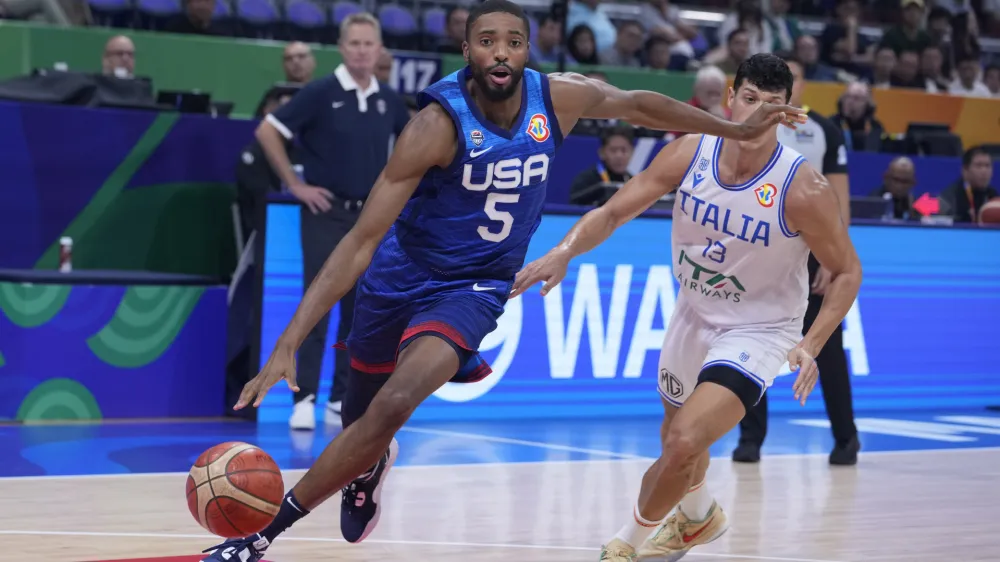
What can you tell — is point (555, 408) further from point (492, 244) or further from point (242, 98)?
point (492, 244)

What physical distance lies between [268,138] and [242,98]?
345cm

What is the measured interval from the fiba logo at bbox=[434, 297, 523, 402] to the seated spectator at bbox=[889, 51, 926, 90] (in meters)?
8.30

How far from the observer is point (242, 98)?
11617mm

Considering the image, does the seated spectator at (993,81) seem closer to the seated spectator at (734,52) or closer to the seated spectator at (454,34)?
the seated spectator at (734,52)

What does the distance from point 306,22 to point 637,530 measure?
9362mm

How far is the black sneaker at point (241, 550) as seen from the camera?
4.47 meters

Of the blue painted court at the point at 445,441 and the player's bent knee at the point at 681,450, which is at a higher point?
the player's bent knee at the point at 681,450

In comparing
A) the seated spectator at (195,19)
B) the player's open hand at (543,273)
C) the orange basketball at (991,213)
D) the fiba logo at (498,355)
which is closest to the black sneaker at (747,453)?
the fiba logo at (498,355)

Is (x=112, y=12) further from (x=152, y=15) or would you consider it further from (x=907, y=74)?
(x=907, y=74)

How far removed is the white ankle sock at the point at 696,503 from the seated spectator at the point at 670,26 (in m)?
9.97

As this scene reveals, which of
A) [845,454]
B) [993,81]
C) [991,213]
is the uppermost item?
[991,213]

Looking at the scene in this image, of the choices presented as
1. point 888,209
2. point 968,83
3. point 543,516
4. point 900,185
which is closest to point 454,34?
point 900,185

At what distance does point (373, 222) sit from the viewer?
4445 mm

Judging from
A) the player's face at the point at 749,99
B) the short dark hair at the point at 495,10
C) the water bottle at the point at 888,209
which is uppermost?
the short dark hair at the point at 495,10
